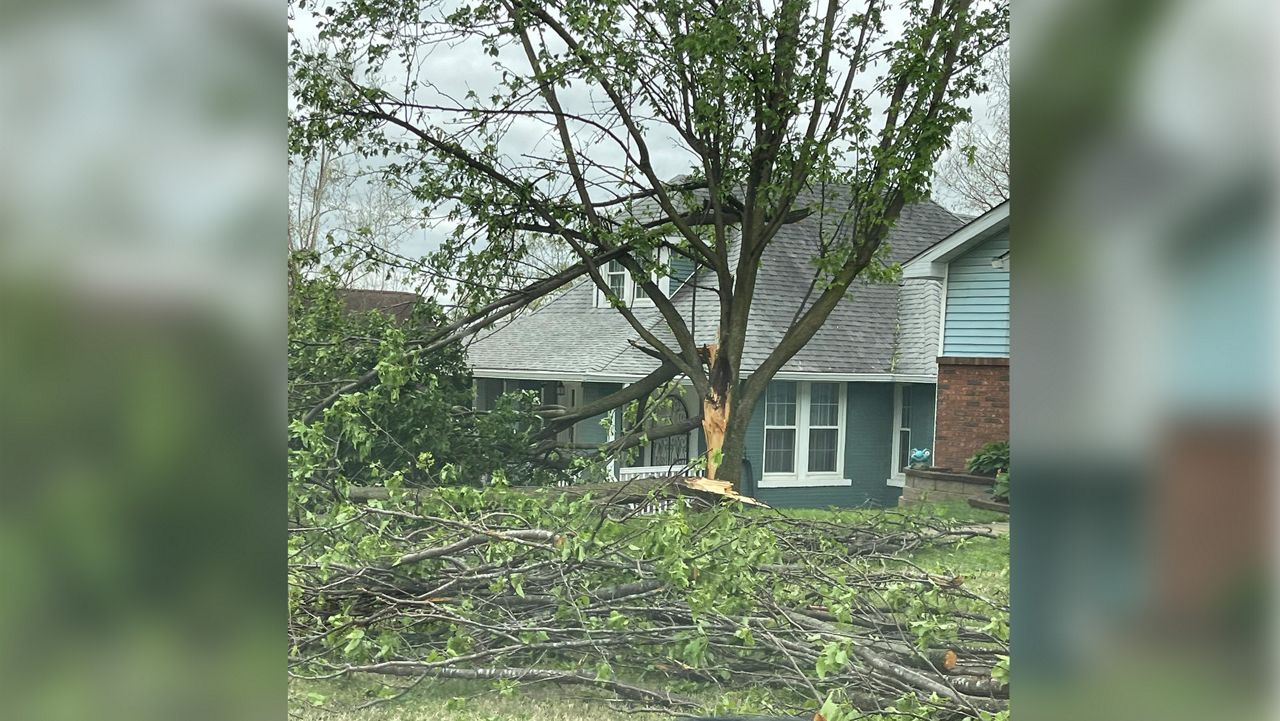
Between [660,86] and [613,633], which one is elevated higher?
[660,86]

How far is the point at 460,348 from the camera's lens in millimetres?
3676

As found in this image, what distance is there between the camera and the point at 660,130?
12.4ft

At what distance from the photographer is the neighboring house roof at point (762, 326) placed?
359cm

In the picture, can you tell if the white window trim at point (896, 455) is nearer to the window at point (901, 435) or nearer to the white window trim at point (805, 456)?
the window at point (901, 435)

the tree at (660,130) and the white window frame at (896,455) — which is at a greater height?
the tree at (660,130)

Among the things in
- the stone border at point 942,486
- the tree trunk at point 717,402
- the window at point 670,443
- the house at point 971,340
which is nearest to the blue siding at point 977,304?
the house at point 971,340

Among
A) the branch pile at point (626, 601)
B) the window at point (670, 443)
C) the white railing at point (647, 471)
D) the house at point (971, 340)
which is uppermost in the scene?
the house at point (971, 340)
